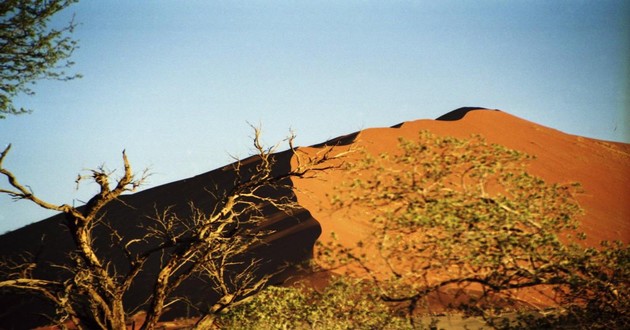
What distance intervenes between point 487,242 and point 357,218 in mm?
13916

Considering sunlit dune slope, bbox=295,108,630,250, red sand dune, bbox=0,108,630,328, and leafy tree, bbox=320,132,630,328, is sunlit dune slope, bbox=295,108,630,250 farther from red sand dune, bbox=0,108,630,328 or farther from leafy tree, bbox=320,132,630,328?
leafy tree, bbox=320,132,630,328

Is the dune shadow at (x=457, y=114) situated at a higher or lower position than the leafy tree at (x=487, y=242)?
higher

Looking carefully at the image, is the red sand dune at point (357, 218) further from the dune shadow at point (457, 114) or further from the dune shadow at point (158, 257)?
the dune shadow at point (457, 114)

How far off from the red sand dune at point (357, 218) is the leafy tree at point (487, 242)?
427 inches

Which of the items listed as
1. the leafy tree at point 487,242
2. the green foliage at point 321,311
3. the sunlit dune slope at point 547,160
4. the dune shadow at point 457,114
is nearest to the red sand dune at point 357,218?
the sunlit dune slope at point 547,160

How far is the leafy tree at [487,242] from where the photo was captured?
28.7ft

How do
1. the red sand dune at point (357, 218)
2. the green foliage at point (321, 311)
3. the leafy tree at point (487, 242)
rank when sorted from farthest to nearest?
the red sand dune at point (357, 218) → the green foliage at point (321, 311) → the leafy tree at point (487, 242)

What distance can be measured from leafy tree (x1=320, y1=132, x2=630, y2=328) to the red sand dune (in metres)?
10.8

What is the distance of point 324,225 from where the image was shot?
2292 cm

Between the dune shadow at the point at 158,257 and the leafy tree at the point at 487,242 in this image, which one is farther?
the dune shadow at the point at 158,257

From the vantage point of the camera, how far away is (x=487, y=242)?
29.0 feet

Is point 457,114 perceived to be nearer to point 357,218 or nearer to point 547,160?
point 547,160

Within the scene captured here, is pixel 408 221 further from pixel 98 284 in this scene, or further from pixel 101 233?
pixel 101 233

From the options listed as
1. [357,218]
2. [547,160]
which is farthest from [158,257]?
[547,160]
